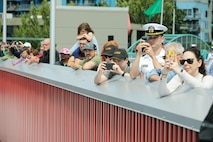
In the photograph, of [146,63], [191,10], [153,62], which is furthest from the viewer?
[191,10]

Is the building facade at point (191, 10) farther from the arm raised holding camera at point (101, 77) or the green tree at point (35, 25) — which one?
the arm raised holding camera at point (101, 77)

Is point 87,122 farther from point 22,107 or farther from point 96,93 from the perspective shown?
point 22,107

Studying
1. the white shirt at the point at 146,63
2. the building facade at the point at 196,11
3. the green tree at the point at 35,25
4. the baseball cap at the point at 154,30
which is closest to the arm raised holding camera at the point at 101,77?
the white shirt at the point at 146,63

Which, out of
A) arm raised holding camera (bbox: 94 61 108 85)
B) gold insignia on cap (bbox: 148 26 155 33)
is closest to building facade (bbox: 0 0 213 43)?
gold insignia on cap (bbox: 148 26 155 33)

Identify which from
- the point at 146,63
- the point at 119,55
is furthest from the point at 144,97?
the point at 146,63

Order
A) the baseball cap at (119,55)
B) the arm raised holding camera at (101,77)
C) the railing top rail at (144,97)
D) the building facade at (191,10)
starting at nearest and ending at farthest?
the railing top rail at (144,97) → the arm raised holding camera at (101,77) → the baseball cap at (119,55) → the building facade at (191,10)

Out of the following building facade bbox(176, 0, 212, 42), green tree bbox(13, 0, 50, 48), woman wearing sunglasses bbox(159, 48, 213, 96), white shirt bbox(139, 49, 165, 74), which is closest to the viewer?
woman wearing sunglasses bbox(159, 48, 213, 96)

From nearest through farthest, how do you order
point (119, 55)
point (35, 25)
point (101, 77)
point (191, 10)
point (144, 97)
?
point (144, 97) < point (101, 77) < point (119, 55) < point (35, 25) < point (191, 10)

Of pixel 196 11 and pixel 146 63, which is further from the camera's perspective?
pixel 196 11

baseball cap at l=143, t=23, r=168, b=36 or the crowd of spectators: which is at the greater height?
baseball cap at l=143, t=23, r=168, b=36

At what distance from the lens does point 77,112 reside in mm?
6344

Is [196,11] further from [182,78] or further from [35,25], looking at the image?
[182,78]

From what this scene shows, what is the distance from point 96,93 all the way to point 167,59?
1235mm

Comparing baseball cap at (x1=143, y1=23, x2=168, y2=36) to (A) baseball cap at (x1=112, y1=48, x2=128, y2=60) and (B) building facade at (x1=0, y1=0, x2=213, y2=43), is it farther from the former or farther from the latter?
(B) building facade at (x1=0, y1=0, x2=213, y2=43)
